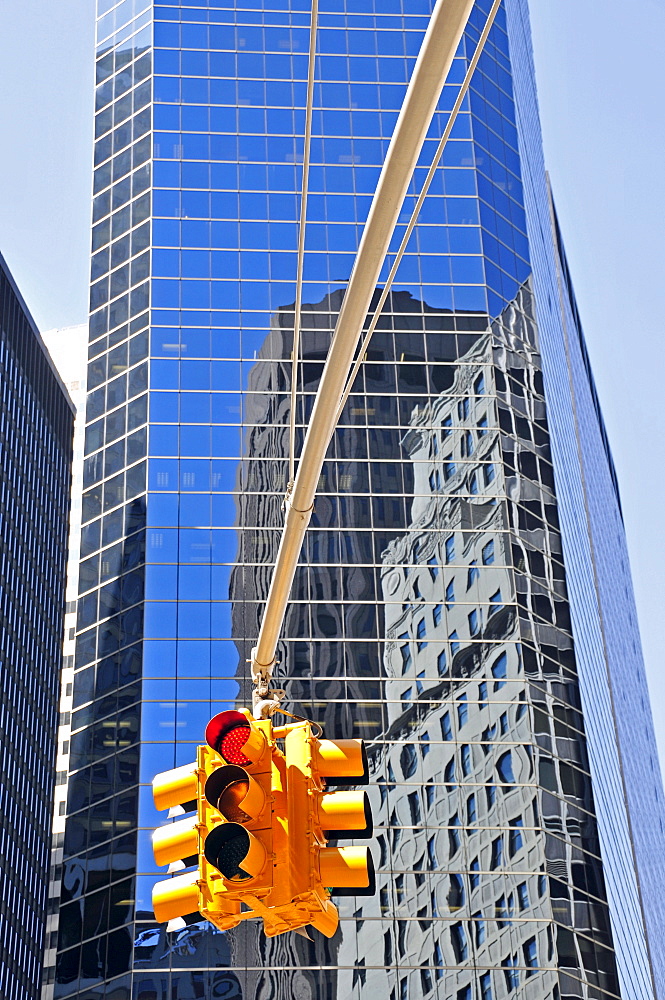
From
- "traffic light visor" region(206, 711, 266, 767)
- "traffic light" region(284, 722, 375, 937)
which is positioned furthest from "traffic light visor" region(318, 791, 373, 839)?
"traffic light visor" region(206, 711, 266, 767)

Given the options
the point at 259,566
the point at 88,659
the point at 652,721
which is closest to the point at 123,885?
the point at 88,659

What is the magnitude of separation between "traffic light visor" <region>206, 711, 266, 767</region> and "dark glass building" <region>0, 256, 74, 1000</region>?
307 ft

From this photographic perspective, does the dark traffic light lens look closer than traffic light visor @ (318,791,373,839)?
Yes

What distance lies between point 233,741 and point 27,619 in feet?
345

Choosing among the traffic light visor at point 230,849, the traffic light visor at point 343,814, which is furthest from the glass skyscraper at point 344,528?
the traffic light visor at point 230,849

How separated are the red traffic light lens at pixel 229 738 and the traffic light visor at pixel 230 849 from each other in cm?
51

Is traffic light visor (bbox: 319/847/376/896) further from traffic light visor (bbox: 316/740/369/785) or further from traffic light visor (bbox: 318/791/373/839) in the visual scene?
traffic light visor (bbox: 316/740/369/785)

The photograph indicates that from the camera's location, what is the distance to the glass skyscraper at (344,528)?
59000mm

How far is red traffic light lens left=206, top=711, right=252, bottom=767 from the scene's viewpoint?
25.4 feet

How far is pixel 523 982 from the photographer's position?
190 ft

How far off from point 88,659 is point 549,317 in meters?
39.5

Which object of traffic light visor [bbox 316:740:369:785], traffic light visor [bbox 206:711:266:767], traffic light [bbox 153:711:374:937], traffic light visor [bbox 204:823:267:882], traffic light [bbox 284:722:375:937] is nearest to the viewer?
traffic light visor [bbox 204:823:267:882]

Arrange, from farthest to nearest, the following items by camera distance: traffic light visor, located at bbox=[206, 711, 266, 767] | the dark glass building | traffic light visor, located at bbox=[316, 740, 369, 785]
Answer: the dark glass building
traffic light visor, located at bbox=[316, 740, 369, 785]
traffic light visor, located at bbox=[206, 711, 266, 767]

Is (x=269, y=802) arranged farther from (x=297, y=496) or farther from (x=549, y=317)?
(x=549, y=317)
